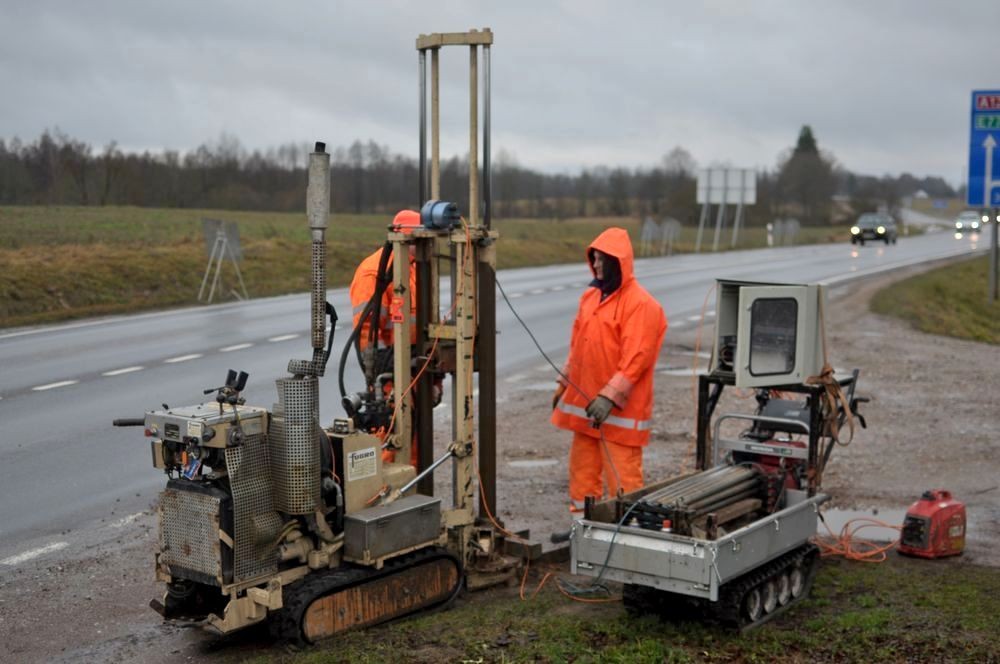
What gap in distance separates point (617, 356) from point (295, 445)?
9.61ft

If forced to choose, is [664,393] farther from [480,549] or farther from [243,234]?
[243,234]

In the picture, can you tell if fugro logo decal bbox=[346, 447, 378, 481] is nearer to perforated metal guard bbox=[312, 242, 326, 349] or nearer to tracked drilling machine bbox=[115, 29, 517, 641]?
tracked drilling machine bbox=[115, 29, 517, 641]

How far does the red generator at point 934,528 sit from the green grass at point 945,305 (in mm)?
14292

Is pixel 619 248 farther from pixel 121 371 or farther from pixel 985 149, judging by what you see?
pixel 985 149

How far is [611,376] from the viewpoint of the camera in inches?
319

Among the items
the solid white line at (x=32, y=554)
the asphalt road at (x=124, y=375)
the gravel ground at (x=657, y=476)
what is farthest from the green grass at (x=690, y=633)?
the asphalt road at (x=124, y=375)

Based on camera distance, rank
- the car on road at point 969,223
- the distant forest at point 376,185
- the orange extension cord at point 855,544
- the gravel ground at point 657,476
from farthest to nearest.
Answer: the car on road at point 969,223 < the distant forest at point 376,185 < the orange extension cord at point 855,544 < the gravel ground at point 657,476

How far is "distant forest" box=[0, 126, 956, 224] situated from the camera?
141 ft

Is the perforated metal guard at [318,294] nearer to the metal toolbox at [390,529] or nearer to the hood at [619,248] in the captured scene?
the metal toolbox at [390,529]

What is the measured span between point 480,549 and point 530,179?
89.7 metres

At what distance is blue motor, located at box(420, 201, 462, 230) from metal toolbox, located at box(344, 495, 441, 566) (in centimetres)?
169

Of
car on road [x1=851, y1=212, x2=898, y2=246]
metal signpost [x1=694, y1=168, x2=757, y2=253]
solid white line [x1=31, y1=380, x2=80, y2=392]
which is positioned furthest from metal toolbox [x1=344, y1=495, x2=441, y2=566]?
car on road [x1=851, y1=212, x2=898, y2=246]

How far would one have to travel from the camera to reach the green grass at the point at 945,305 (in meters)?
23.0

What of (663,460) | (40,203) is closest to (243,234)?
(40,203)
